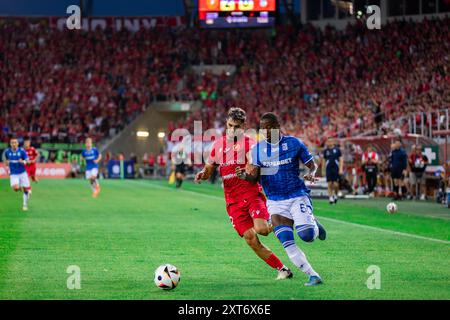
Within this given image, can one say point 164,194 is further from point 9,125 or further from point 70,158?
point 9,125

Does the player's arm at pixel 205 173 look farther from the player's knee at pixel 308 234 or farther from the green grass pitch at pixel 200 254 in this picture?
the player's knee at pixel 308 234

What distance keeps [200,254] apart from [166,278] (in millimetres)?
4185

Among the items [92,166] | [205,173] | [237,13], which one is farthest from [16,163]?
[237,13]

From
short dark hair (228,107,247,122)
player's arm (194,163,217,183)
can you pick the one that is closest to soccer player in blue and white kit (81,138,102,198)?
player's arm (194,163,217,183)

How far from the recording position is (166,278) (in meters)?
10.7

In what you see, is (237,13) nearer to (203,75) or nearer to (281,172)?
(203,75)

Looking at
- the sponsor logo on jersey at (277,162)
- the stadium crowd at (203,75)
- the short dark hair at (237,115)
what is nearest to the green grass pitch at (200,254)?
the sponsor logo on jersey at (277,162)

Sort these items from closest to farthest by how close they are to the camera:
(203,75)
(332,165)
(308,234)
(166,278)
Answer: (166,278) → (308,234) → (332,165) → (203,75)

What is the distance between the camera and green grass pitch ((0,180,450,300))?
1070 centimetres

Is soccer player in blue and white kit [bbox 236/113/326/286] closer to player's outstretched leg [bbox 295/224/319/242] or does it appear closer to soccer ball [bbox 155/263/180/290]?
player's outstretched leg [bbox 295/224/319/242]

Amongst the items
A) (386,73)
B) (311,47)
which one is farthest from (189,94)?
(386,73)

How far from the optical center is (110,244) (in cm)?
1630

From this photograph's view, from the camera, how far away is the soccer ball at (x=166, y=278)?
34.9 ft

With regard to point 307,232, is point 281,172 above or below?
above
